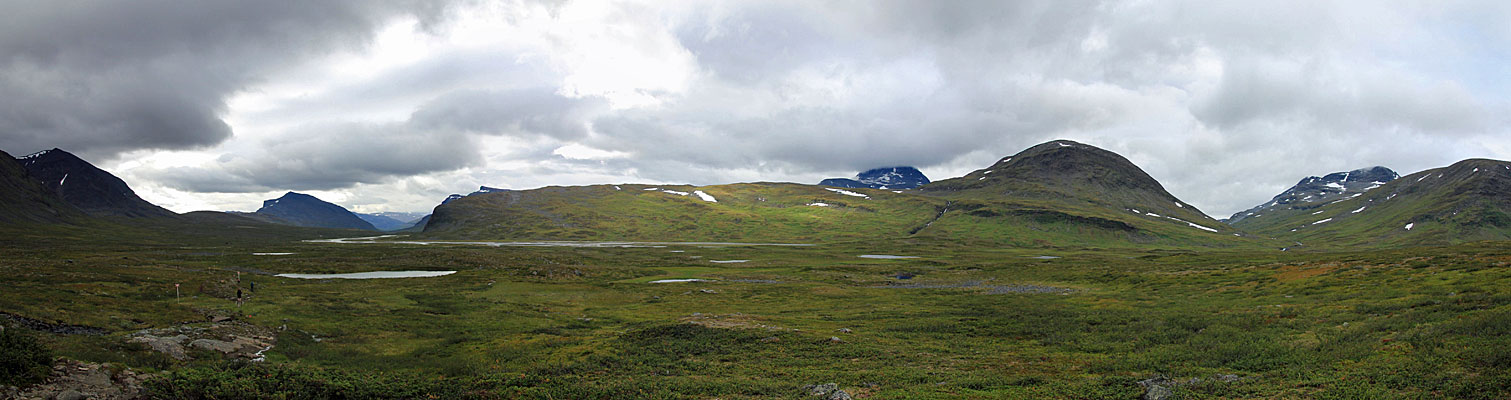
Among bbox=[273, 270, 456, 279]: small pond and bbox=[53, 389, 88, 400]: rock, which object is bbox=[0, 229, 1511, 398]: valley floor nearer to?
bbox=[53, 389, 88, 400]: rock

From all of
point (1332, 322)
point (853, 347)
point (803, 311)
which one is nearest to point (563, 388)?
point (853, 347)

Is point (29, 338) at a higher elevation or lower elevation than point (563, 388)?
higher

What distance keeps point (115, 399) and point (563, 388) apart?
1352cm

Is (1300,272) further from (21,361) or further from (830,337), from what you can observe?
(21,361)

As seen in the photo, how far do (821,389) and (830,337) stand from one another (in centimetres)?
1235

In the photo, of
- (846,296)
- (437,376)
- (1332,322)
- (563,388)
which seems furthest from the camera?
(846,296)

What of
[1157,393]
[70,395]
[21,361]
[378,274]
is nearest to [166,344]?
[21,361]

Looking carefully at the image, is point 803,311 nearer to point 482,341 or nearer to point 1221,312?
point 482,341

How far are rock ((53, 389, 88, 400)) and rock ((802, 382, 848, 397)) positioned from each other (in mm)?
22989

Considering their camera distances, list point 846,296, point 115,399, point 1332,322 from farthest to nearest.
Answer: point 846,296 < point 1332,322 < point 115,399

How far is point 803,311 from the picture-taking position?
52938 mm

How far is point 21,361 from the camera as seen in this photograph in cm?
1809

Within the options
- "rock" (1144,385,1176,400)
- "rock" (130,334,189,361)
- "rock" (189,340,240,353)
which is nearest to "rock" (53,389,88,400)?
"rock" (130,334,189,361)

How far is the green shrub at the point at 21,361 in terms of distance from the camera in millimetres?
17672
